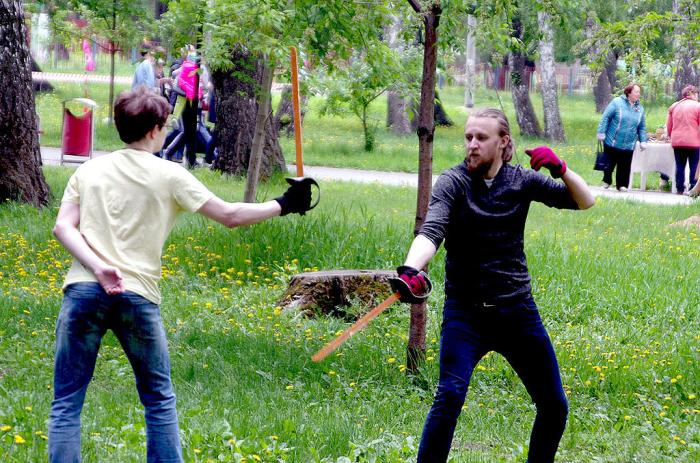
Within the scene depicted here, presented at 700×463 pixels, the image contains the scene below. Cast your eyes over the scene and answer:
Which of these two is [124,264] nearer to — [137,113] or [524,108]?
[137,113]

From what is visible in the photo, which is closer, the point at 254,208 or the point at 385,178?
the point at 254,208

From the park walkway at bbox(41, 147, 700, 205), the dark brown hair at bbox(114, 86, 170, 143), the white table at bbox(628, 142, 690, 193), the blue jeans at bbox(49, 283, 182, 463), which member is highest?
the dark brown hair at bbox(114, 86, 170, 143)

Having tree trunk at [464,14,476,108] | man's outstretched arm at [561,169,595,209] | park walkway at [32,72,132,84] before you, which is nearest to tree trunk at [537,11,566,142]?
tree trunk at [464,14,476,108]

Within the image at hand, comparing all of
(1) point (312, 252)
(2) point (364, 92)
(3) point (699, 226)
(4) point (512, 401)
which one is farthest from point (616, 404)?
(3) point (699, 226)

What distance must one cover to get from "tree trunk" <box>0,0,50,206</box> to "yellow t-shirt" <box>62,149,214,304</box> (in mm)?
8444

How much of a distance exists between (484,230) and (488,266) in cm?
16

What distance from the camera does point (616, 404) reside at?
660 centimetres

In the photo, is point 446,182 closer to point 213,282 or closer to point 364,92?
point 213,282

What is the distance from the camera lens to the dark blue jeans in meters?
18.0

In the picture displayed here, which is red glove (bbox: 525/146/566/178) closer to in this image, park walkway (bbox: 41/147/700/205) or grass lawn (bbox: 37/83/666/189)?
park walkway (bbox: 41/147/700/205)

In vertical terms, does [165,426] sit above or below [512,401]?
above

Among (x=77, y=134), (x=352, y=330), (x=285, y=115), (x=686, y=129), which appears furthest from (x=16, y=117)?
(x=285, y=115)

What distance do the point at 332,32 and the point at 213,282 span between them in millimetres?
2496

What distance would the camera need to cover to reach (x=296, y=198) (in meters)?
4.41
